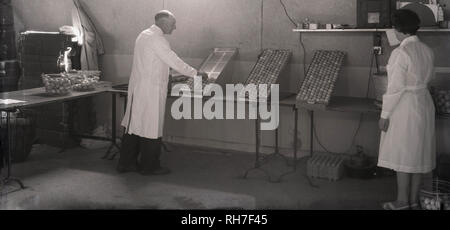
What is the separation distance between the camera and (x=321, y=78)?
14.9ft

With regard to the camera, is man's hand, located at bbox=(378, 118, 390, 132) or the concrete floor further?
the concrete floor

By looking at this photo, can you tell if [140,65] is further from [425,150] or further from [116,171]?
[425,150]

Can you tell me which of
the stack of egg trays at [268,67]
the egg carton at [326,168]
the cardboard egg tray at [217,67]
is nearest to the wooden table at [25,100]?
the cardboard egg tray at [217,67]

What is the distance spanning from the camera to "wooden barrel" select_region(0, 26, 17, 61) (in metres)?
5.94

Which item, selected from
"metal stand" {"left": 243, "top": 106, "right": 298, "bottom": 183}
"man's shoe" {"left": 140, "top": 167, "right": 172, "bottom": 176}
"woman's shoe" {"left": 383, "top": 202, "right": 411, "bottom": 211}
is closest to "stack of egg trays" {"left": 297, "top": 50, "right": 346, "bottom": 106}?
"metal stand" {"left": 243, "top": 106, "right": 298, "bottom": 183}

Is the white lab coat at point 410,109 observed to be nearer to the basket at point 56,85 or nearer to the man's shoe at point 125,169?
the man's shoe at point 125,169

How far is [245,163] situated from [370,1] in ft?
6.47

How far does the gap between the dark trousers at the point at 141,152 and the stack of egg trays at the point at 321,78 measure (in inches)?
56.1

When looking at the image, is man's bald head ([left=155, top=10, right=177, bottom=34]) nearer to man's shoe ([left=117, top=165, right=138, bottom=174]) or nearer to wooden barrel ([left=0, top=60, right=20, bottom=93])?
man's shoe ([left=117, top=165, right=138, bottom=174])

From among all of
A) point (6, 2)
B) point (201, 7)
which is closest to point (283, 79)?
point (201, 7)

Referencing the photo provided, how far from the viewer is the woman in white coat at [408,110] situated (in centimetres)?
361

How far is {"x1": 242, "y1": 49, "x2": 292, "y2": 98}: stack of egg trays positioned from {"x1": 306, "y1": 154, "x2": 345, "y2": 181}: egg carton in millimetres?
781

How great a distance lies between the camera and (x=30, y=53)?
18.9 feet
